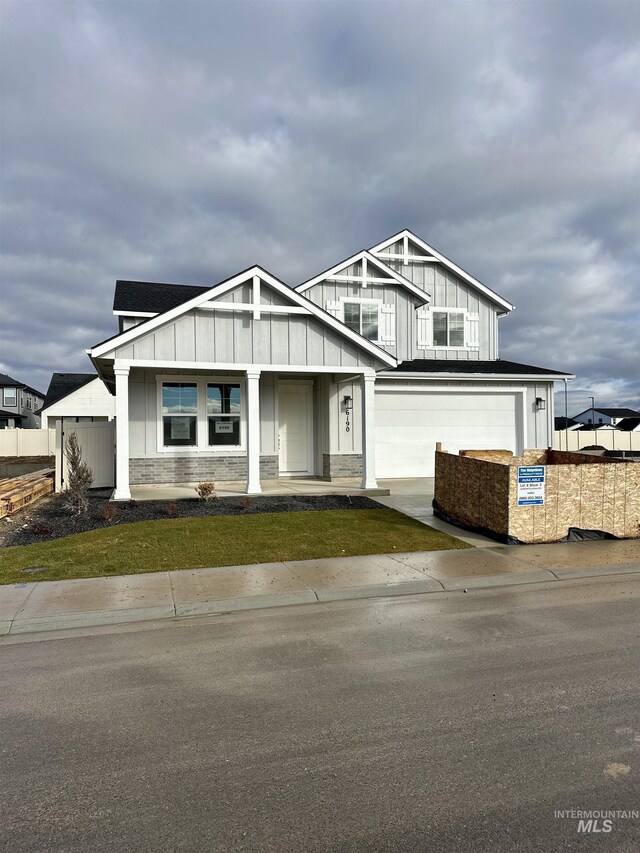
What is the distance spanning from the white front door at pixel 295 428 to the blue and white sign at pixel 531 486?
9442mm

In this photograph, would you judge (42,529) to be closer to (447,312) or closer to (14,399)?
(447,312)

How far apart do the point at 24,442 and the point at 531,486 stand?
103ft

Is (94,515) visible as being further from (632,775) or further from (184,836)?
(632,775)

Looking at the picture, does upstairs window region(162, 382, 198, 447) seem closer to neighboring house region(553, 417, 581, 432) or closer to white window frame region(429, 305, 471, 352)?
white window frame region(429, 305, 471, 352)

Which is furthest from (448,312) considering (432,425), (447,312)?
(432,425)

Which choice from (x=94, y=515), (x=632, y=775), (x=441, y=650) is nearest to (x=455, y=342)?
(x=94, y=515)

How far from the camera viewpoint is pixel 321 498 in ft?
44.2

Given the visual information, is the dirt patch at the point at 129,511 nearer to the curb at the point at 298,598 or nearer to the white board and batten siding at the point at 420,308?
the curb at the point at 298,598

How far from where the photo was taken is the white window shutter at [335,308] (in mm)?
19875

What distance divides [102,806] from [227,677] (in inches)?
66.0

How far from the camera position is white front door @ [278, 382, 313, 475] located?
697 inches

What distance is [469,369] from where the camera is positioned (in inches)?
729

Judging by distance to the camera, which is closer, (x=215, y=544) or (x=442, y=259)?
(x=215, y=544)

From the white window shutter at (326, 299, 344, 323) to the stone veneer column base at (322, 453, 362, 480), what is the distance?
542 cm
